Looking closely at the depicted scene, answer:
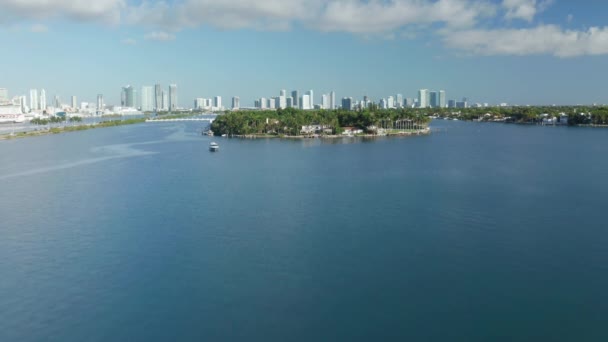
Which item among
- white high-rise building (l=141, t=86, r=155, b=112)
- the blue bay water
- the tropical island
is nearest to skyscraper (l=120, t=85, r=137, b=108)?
white high-rise building (l=141, t=86, r=155, b=112)

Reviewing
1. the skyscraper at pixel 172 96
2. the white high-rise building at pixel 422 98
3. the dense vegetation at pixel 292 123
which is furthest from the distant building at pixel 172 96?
the dense vegetation at pixel 292 123

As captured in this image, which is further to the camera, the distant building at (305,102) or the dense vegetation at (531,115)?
the distant building at (305,102)

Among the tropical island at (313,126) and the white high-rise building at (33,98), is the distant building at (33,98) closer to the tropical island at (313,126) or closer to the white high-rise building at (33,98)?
the white high-rise building at (33,98)

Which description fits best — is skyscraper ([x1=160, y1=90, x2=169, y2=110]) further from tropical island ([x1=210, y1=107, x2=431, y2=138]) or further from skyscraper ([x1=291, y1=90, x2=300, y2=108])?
tropical island ([x1=210, y1=107, x2=431, y2=138])

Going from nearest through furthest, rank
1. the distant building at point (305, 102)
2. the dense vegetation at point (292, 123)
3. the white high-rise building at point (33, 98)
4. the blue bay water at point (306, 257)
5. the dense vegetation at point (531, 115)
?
the blue bay water at point (306, 257) < the dense vegetation at point (292, 123) < the dense vegetation at point (531, 115) < the white high-rise building at point (33, 98) < the distant building at point (305, 102)

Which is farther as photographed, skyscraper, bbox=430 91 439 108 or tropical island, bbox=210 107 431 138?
skyscraper, bbox=430 91 439 108

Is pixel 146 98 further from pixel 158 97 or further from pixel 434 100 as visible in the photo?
pixel 434 100

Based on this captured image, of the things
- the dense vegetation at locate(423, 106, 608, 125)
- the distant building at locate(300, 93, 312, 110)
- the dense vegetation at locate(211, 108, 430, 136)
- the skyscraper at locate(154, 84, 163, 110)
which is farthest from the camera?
the skyscraper at locate(154, 84, 163, 110)

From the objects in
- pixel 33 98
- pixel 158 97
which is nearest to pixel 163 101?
pixel 158 97
